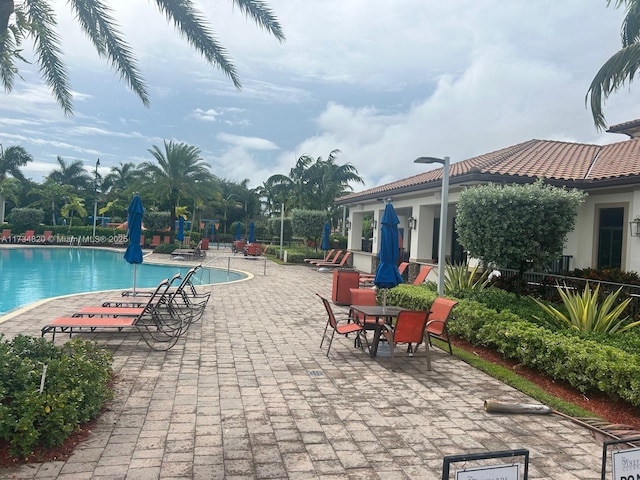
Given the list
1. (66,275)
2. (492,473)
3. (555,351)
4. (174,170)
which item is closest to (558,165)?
(555,351)

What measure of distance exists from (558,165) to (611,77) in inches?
174

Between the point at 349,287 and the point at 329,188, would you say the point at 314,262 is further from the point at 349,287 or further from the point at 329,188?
the point at 329,188

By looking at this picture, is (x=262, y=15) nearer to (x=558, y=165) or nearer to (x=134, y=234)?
(x=134, y=234)

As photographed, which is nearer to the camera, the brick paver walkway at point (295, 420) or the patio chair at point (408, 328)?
the brick paver walkway at point (295, 420)

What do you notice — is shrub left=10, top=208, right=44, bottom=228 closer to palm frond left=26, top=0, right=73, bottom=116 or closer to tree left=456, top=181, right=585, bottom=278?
palm frond left=26, top=0, right=73, bottom=116

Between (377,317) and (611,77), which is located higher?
(611,77)

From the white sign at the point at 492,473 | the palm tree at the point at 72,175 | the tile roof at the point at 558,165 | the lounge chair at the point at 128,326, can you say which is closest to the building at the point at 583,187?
the tile roof at the point at 558,165

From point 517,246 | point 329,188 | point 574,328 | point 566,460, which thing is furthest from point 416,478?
point 329,188

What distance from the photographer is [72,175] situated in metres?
58.5

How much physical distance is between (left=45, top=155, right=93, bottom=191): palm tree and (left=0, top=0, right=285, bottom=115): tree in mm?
57622

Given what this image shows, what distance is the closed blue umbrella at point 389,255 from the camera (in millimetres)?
8336

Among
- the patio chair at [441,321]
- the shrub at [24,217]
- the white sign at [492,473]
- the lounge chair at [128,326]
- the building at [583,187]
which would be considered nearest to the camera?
the white sign at [492,473]

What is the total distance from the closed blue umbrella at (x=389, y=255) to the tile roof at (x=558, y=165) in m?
5.84

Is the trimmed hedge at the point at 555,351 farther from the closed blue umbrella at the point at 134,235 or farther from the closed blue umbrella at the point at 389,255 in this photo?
the closed blue umbrella at the point at 134,235
